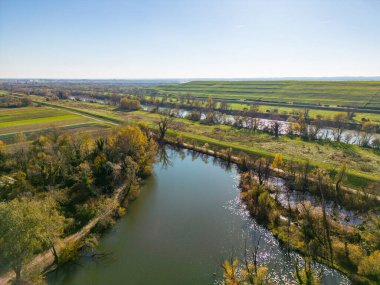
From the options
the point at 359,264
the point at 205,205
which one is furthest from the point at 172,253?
the point at 359,264

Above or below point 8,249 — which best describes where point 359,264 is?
below

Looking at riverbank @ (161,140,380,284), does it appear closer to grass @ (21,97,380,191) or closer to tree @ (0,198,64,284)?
grass @ (21,97,380,191)

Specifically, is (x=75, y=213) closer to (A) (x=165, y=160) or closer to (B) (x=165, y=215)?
(B) (x=165, y=215)

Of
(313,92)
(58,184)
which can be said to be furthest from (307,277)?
(313,92)

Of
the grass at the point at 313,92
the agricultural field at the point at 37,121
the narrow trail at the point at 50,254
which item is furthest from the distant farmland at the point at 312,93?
the narrow trail at the point at 50,254

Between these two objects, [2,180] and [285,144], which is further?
[285,144]

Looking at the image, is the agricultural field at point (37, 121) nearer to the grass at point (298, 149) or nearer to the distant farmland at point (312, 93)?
the grass at point (298, 149)
